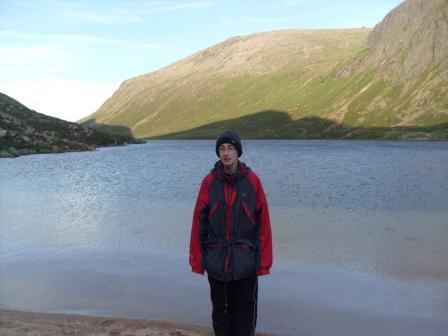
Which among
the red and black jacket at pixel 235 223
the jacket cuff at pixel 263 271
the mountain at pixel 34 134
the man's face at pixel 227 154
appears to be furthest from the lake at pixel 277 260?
the mountain at pixel 34 134

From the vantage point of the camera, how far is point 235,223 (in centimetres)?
784

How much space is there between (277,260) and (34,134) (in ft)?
344

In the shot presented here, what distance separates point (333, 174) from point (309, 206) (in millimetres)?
22940

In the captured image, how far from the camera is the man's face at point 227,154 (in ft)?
25.8

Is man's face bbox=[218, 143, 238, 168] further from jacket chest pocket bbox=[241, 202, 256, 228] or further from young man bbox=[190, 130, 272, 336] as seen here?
jacket chest pocket bbox=[241, 202, 256, 228]

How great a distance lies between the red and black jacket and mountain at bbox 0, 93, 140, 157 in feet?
300

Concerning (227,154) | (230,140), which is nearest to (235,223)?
(227,154)

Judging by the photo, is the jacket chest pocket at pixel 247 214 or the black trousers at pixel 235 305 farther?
the black trousers at pixel 235 305

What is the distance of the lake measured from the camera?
12.8 m

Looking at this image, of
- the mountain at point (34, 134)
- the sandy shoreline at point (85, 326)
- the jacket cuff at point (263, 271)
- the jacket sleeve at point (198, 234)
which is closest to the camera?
the jacket cuff at point (263, 271)

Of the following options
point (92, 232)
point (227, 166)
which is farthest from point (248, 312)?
point (92, 232)

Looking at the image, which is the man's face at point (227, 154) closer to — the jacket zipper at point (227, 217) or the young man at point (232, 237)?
the young man at point (232, 237)

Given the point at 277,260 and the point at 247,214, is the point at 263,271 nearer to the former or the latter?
the point at 247,214

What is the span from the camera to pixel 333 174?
54.2 meters
